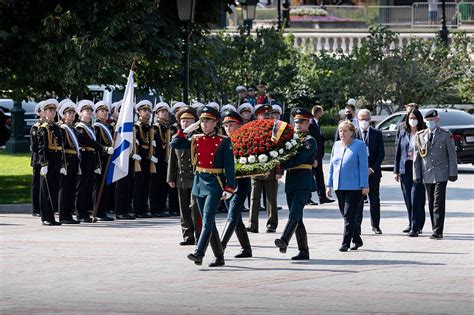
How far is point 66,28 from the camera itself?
25.5 meters

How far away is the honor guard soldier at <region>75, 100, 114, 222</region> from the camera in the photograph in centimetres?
2234

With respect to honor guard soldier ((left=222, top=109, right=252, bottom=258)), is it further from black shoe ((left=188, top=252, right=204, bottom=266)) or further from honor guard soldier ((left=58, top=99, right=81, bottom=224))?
honor guard soldier ((left=58, top=99, right=81, bottom=224))

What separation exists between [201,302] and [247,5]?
81.1ft

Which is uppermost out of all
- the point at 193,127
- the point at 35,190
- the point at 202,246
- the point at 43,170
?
the point at 193,127

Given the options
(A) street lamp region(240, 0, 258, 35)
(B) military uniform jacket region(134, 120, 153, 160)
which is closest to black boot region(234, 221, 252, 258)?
(B) military uniform jacket region(134, 120, 153, 160)

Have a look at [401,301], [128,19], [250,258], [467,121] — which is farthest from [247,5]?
[401,301]

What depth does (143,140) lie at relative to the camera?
2317cm

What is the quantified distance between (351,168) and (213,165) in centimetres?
230

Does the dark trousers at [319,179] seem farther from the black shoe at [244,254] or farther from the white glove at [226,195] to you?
the white glove at [226,195]

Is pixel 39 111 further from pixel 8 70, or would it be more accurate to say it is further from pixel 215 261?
pixel 215 261

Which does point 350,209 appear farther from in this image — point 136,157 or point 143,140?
point 143,140

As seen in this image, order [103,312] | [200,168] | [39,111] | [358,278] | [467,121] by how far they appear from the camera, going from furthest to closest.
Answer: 1. [467,121]
2. [39,111]
3. [200,168]
4. [358,278]
5. [103,312]

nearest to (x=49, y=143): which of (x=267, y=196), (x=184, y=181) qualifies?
(x=267, y=196)

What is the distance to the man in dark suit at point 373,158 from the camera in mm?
20031
